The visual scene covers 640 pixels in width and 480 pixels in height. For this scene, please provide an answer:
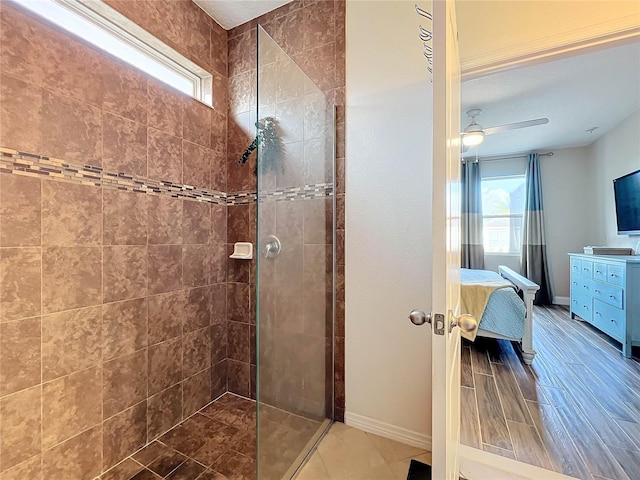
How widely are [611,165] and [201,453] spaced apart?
19.0 ft

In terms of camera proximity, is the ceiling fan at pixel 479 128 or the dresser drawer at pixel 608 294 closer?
the dresser drawer at pixel 608 294

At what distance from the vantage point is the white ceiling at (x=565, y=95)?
2.41 m

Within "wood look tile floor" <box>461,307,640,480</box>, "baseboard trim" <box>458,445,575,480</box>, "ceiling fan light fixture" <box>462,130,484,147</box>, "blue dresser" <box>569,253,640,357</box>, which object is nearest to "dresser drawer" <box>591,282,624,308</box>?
"blue dresser" <box>569,253,640,357</box>

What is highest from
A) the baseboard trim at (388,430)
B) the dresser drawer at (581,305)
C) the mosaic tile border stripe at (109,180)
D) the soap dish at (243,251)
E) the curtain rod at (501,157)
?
the curtain rod at (501,157)

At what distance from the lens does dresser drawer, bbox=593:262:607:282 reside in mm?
3000

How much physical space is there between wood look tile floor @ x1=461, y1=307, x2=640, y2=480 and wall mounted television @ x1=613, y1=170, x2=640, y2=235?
1.42m

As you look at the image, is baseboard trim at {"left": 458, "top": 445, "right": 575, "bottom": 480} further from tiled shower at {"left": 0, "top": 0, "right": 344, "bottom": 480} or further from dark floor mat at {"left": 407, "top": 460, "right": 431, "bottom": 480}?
tiled shower at {"left": 0, "top": 0, "right": 344, "bottom": 480}

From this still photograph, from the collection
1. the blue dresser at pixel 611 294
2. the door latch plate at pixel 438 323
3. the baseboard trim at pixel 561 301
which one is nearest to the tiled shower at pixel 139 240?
the door latch plate at pixel 438 323

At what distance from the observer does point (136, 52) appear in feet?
5.49

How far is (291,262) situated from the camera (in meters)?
1.40

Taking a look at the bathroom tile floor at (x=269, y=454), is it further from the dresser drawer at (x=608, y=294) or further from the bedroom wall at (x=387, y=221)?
the dresser drawer at (x=608, y=294)

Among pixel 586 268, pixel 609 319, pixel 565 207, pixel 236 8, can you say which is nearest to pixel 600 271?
pixel 586 268

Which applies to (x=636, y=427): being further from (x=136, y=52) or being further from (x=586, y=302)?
(x=136, y=52)

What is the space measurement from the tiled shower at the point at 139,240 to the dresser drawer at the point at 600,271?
327 centimetres
